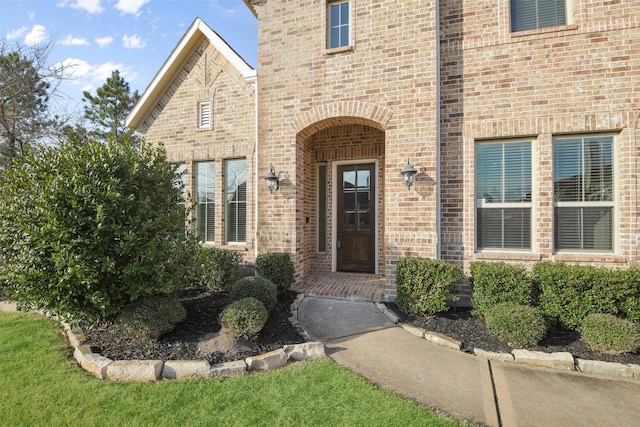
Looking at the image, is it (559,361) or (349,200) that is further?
(349,200)

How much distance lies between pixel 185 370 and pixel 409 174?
4.26 m

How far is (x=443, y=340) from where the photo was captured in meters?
3.90

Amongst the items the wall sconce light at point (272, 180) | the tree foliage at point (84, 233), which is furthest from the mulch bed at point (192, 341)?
the wall sconce light at point (272, 180)

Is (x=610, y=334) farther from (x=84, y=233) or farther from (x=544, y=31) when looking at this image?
(x=84, y=233)

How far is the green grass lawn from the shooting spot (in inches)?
97.1

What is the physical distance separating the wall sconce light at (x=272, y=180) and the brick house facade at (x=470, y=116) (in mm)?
113

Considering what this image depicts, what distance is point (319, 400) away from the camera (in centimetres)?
271

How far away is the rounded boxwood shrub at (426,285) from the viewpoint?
4492 millimetres

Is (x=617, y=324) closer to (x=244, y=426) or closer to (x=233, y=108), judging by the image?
(x=244, y=426)

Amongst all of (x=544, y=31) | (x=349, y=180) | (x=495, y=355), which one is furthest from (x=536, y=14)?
(x=495, y=355)

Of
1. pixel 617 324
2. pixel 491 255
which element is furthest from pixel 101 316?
pixel 617 324

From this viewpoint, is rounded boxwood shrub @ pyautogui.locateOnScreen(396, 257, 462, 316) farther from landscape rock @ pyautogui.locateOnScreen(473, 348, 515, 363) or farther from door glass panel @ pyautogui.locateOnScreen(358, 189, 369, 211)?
door glass panel @ pyautogui.locateOnScreen(358, 189, 369, 211)

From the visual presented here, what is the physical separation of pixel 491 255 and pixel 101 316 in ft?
19.6

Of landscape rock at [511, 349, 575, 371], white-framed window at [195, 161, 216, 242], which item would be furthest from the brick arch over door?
landscape rock at [511, 349, 575, 371]
